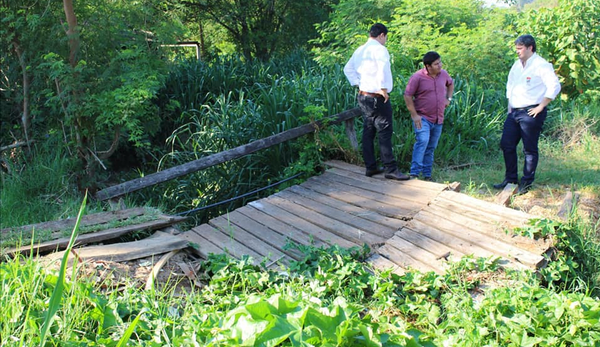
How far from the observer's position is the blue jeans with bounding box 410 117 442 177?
6.04 metres

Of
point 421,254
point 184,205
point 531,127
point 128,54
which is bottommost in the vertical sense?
point 184,205

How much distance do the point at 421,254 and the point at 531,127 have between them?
231 centimetres

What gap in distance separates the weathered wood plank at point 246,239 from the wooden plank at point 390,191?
1.52m

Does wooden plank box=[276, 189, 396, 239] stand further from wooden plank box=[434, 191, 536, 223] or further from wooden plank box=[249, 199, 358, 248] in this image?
wooden plank box=[434, 191, 536, 223]

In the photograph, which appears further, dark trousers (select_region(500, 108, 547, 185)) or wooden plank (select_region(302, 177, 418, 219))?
dark trousers (select_region(500, 108, 547, 185))

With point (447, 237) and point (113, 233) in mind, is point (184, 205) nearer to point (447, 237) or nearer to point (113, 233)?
point (113, 233)

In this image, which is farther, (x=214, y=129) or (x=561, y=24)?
(x=561, y=24)

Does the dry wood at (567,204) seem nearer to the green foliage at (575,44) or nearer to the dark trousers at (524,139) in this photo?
the dark trousers at (524,139)

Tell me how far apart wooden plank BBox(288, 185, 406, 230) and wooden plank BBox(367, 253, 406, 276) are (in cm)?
65

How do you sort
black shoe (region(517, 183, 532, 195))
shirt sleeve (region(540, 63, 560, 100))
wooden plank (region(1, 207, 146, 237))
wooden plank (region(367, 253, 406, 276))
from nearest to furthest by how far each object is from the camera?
wooden plank (region(367, 253, 406, 276))
wooden plank (region(1, 207, 146, 237))
shirt sleeve (region(540, 63, 560, 100))
black shoe (region(517, 183, 532, 195))

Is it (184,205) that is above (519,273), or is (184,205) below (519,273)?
below

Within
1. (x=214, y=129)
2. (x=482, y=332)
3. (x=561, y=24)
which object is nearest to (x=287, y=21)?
(x=561, y=24)

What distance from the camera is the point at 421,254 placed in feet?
14.1

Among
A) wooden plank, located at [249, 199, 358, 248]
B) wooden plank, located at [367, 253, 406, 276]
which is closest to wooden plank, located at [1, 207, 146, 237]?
wooden plank, located at [249, 199, 358, 248]
